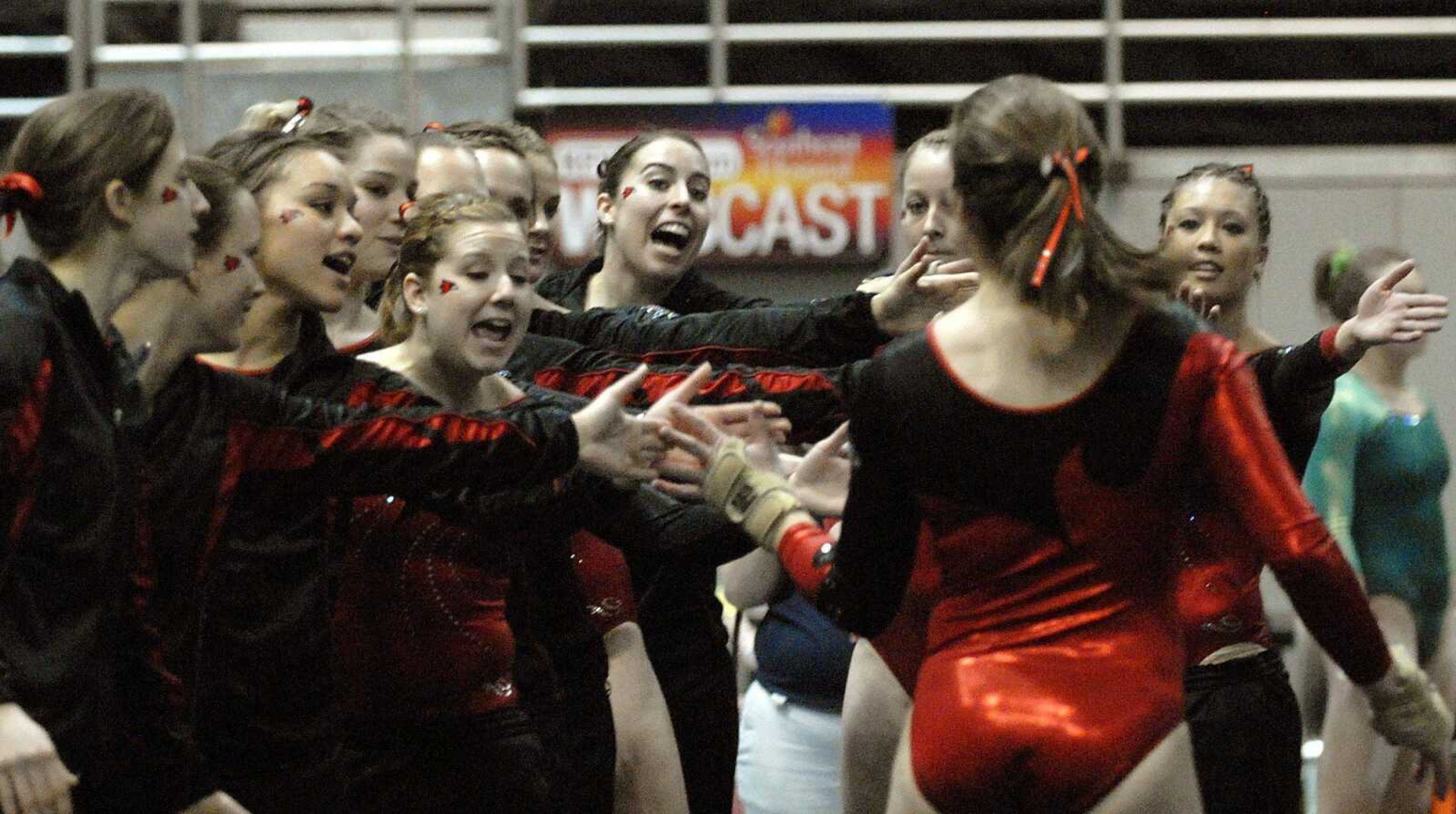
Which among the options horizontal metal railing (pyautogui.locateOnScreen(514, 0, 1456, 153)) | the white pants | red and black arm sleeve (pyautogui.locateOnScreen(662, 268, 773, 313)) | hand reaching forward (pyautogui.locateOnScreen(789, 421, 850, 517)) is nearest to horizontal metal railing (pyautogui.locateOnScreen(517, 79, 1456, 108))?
horizontal metal railing (pyautogui.locateOnScreen(514, 0, 1456, 153))

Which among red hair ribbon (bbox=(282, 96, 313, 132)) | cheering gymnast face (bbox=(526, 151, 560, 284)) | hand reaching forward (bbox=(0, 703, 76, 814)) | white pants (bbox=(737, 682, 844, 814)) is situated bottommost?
white pants (bbox=(737, 682, 844, 814))

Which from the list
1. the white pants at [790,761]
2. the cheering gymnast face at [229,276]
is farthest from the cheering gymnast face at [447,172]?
the white pants at [790,761]

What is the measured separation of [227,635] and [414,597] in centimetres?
34

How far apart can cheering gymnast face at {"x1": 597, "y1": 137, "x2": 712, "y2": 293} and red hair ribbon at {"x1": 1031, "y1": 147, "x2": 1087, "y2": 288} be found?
7.56 feet

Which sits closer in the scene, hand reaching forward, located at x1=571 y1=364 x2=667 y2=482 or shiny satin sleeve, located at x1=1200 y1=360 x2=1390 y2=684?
shiny satin sleeve, located at x1=1200 y1=360 x2=1390 y2=684

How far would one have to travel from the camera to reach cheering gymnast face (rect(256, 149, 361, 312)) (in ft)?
12.3

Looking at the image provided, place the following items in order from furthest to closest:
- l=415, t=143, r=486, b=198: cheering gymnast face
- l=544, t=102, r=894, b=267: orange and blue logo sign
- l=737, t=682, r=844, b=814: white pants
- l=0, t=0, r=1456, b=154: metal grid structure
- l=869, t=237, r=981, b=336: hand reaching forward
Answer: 1. l=0, t=0, r=1456, b=154: metal grid structure
2. l=544, t=102, r=894, b=267: orange and blue logo sign
3. l=737, t=682, r=844, b=814: white pants
4. l=415, t=143, r=486, b=198: cheering gymnast face
5. l=869, t=237, r=981, b=336: hand reaching forward

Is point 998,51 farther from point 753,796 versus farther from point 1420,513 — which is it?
point 753,796

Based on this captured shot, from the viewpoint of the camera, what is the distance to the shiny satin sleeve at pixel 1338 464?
5.55 m

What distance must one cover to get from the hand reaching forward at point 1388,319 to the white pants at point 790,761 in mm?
1559

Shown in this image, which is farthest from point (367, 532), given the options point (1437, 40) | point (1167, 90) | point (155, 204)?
point (1437, 40)

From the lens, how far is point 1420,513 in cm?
575

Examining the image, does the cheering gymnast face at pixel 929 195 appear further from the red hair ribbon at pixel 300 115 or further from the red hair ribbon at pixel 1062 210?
the red hair ribbon at pixel 1062 210

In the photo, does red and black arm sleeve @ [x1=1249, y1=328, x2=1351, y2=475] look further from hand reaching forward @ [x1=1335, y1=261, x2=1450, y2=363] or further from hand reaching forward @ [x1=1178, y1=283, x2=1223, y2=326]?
hand reaching forward @ [x1=1178, y1=283, x2=1223, y2=326]
